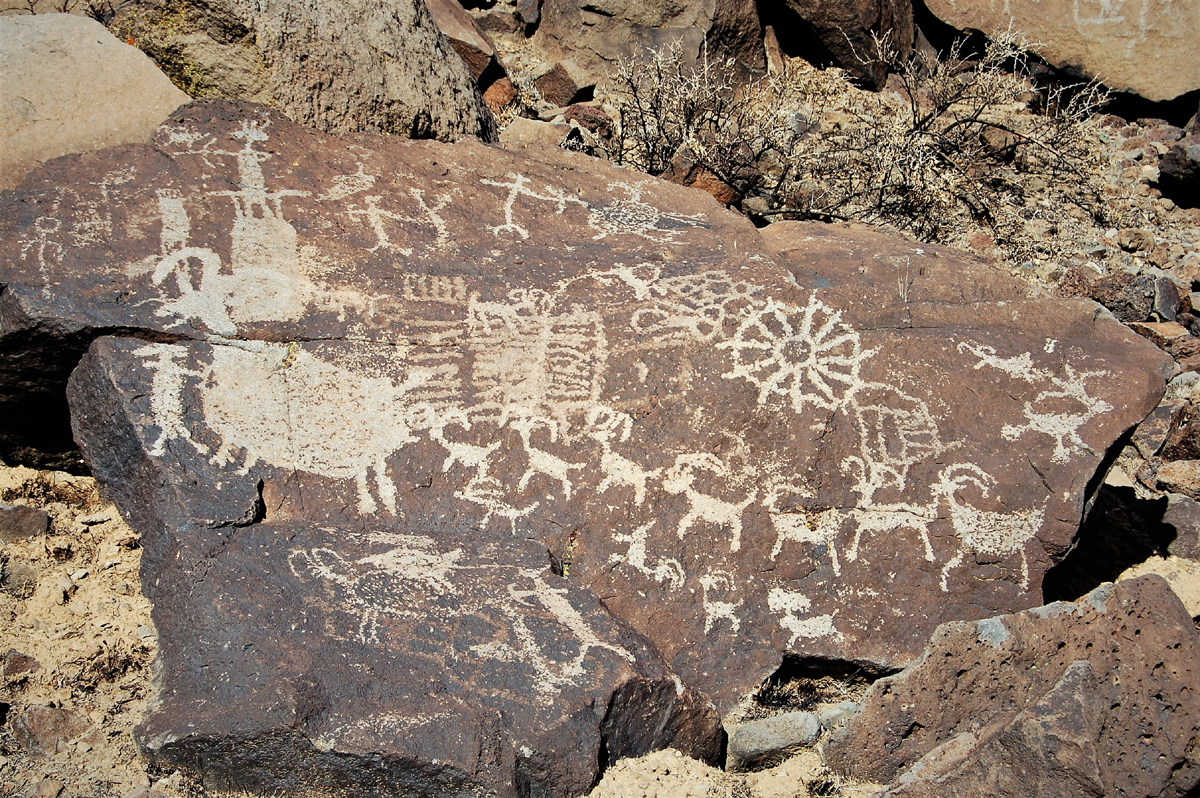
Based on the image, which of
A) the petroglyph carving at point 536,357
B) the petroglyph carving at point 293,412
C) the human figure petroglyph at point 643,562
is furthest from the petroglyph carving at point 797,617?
the petroglyph carving at point 293,412

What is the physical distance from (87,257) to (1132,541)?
3629 mm

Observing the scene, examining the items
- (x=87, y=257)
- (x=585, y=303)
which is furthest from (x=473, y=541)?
(x=87, y=257)

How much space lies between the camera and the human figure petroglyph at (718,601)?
261 cm

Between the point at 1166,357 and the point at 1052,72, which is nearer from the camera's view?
the point at 1166,357

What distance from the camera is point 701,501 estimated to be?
2709 millimetres

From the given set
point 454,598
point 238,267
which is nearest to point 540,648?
point 454,598

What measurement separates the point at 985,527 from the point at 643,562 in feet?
3.30

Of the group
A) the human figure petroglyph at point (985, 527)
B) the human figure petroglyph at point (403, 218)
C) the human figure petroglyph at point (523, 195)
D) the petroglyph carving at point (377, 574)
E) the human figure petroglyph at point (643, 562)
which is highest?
the human figure petroglyph at point (523, 195)

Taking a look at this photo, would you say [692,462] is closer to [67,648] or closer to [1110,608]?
[1110,608]

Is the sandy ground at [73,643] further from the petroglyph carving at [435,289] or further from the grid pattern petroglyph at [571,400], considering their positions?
the petroglyph carving at [435,289]

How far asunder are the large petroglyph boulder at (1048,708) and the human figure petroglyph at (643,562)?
0.59 m

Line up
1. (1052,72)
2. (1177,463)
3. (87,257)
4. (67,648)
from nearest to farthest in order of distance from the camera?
(67,648)
(87,257)
(1177,463)
(1052,72)

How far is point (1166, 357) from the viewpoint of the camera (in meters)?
2.97

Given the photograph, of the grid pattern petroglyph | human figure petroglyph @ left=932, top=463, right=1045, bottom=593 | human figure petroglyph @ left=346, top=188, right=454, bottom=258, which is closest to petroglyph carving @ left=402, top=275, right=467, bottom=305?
the grid pattern petroglyph
